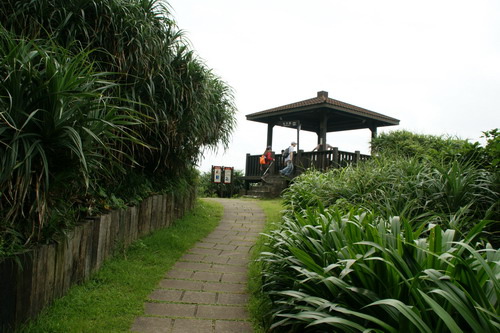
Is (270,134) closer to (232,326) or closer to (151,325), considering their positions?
(232,326)

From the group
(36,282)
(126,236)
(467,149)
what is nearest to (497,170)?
(467,149)

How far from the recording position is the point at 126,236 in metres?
3.99

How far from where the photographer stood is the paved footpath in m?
2.62

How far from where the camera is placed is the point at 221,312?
286 centimetres

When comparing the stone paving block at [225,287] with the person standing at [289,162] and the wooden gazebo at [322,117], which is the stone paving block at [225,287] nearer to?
the person standing at [289,162]

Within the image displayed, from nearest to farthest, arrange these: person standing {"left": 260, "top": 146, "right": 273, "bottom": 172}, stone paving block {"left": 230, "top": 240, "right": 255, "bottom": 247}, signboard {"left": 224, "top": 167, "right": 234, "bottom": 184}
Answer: stone paving block {"left": 230, "top": 240, "right": 255, "bottom": 247}, person standing {"left": 260, "top": 146, "right": 273, "bottom": 172}, signboard {"left": 224, "top": 167, "right": 234, "bottom": 184}

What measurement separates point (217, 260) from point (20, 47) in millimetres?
2833

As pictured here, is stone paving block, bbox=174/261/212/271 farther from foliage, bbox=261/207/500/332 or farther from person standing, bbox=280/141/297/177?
person standing, bbox=280/141/297/177

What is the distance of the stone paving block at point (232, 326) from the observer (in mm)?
2576

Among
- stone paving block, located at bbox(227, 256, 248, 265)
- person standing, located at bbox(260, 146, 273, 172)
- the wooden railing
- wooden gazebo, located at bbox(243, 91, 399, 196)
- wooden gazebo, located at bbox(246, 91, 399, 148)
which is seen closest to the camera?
stone paving block, located at bbox(227, 256, 248, 265)

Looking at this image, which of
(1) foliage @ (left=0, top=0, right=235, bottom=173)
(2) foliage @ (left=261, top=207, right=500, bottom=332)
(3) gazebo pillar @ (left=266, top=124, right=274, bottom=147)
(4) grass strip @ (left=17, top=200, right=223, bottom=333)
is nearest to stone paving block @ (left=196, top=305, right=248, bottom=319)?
(2) foliage @ (left=261, top=207, right=500, bottom=332)

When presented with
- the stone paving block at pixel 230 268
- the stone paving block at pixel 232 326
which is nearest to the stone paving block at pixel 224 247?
the stone paving block at pixel 230 268

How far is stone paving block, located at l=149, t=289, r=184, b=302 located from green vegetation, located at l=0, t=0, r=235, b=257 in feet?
→ 3.08

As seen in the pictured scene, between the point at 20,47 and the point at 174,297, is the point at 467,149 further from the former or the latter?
the point at 20,47
